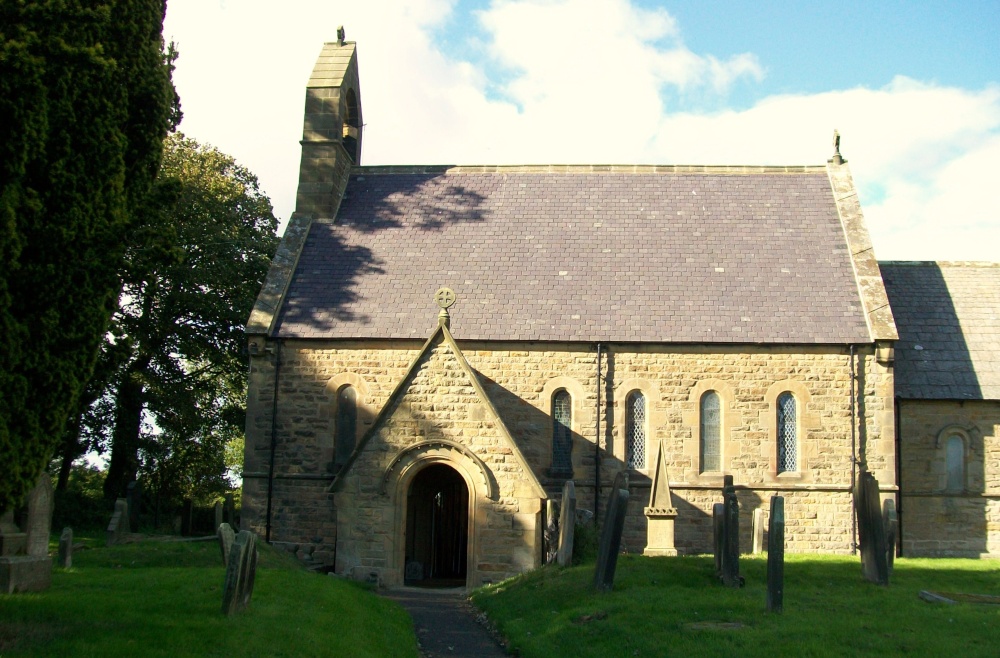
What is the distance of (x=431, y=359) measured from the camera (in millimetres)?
21797

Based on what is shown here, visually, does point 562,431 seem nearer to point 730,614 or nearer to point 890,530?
point 890,530

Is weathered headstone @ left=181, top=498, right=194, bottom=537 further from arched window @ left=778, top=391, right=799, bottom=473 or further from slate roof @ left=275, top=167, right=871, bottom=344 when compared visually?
arched window @ left=778, top=391, right=799, bottom=473

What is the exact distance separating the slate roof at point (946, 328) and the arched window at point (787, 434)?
306 cm

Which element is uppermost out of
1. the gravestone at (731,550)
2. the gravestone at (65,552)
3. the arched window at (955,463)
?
the arched window at (955,463)

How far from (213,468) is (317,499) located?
1865cm

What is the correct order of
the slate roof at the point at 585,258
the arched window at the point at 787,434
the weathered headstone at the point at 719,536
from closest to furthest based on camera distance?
the weathered headstone at the point at 719,536
the arched window at the point at 787,434
the slate roof at the point at 585,258

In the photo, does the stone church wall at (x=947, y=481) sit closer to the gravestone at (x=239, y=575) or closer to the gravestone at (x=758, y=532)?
the gravestone at (x=758, y=532)

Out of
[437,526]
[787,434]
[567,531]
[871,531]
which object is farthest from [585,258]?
[871,531]

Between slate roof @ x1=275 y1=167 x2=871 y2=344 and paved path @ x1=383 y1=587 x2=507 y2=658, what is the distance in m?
6.98

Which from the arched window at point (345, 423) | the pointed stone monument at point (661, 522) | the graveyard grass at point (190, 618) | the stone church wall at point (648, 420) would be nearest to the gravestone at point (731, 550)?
Answer: the pointed stone monument at point (661, 522)

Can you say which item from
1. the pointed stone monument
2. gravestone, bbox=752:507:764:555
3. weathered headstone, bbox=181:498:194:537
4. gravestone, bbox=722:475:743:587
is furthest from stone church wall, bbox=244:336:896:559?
weathered headstone, bbox=181:498:194:537

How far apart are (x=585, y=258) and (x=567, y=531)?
1018 centimetres

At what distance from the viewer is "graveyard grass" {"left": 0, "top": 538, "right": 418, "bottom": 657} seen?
11.0m

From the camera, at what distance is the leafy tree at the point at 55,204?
36.4ft
